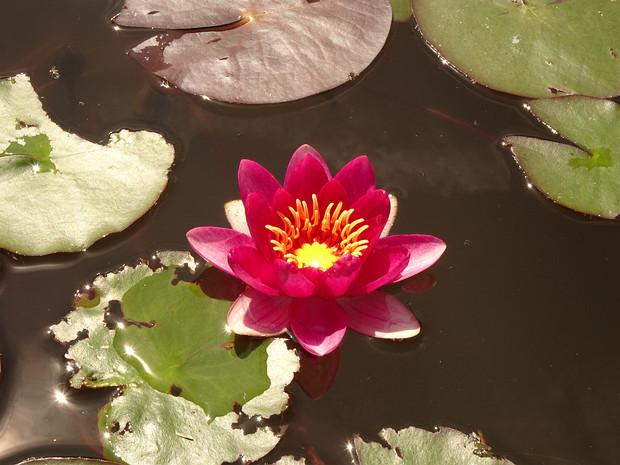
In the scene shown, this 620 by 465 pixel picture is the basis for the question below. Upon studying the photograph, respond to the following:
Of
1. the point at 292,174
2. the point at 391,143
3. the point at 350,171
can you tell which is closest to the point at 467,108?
the point at 391,143

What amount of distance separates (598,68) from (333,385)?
197cm

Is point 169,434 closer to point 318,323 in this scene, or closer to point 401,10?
point 318,323

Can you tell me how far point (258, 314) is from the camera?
80.6 inches

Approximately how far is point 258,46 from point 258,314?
4.37 feet

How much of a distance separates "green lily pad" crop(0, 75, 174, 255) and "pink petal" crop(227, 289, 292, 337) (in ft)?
2.02

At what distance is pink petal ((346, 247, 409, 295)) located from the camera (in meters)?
1.98

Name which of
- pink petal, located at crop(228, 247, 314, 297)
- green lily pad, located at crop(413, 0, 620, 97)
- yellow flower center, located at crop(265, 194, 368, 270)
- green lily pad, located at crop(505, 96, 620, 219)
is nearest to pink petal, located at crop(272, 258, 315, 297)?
pink petal, located at crop(228, 247, 314, 297)

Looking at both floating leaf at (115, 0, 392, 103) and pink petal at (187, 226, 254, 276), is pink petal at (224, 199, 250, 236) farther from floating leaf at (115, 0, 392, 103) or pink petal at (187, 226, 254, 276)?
floating leaf at (115, 0, 392, 103)

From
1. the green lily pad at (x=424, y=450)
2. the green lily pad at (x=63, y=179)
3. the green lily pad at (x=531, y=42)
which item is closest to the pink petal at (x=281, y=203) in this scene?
the green lily pad at (x=63, y=179)

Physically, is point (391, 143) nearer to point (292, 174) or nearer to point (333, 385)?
point (292, 174)

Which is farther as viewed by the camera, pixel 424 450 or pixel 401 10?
pixel 401 10

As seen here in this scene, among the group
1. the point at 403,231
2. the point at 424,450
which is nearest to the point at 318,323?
the point at 424,450

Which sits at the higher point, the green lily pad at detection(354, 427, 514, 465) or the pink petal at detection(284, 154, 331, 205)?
the pink petal at detection(284, 154, 331, 205)

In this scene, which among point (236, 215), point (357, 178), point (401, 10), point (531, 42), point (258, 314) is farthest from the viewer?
point (401, 10)
